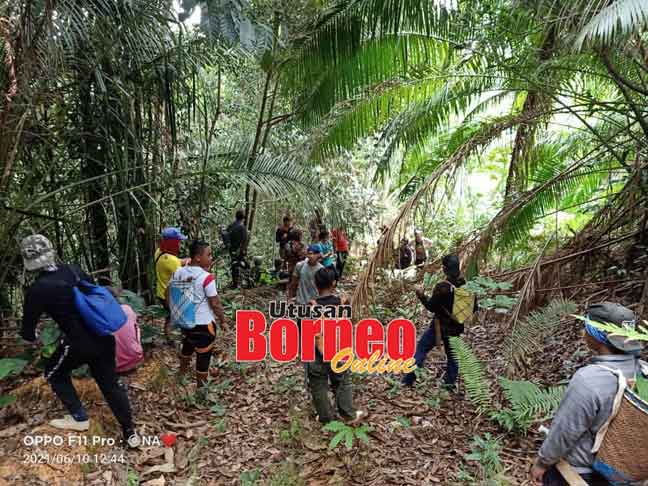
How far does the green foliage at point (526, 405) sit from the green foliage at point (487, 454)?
0.61 feet

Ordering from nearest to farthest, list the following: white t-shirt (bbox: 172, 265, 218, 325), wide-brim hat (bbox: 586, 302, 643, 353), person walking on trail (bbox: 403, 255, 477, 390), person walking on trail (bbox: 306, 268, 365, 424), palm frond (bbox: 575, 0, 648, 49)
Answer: wide-brim hat (bbox: 586, 302, 643, 353) → palm frond (bbox: 575, 0, 648, 49) → person walking on trail (bbox: 306, 268, 365, 424) → white t-shirt (bbox: 172, 265, 218, 325) → person walking on trail (bbox: 403, 255, 477, 390)

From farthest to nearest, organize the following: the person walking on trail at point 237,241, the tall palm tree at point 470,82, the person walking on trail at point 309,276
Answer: the person walking on trail at point 237,241
the person walking on trail at point 309,276
the tall palm tree at point 470,82

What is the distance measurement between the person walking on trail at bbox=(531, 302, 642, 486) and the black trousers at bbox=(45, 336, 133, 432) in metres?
2.71

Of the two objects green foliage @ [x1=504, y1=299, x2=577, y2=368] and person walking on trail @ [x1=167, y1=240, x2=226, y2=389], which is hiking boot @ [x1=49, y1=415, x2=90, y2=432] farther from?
green foliage @ [x1=504, y1=299, x2=577, y2=368]

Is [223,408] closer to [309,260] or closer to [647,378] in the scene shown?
[309,260]

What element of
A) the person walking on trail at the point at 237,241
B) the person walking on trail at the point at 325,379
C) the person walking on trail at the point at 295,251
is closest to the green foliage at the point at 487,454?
the person walking on trail at the point at 325,379

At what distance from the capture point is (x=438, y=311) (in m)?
4.12

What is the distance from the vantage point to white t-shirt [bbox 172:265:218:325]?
3.80m

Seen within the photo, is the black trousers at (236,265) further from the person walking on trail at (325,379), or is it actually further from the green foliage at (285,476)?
the green foliage at (285,476)

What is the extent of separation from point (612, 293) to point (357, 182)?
281 inches

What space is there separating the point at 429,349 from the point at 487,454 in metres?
1.23

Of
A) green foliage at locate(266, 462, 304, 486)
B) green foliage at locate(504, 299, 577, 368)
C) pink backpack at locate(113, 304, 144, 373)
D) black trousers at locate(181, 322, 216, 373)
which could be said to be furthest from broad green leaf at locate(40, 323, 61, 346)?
green foliage at locate(504, 299, 577, 368)

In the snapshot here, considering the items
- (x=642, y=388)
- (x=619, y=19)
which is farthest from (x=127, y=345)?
(x=619, y=19)

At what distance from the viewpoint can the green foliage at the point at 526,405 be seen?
3361mm
